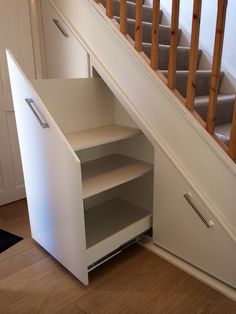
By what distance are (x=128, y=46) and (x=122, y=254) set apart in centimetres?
142

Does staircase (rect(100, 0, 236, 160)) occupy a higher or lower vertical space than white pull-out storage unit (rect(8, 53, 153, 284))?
higher

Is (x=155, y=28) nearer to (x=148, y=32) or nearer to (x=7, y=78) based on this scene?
(x=148, y=32)

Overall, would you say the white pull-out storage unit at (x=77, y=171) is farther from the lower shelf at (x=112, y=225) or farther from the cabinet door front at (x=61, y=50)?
the cabinet door front at (x=61, y=50)

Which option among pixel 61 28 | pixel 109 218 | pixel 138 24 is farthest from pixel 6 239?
pixel 138 24

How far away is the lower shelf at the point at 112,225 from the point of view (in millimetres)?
1680

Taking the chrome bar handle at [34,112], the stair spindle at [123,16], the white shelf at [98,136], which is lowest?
the white shelf at [98,136]

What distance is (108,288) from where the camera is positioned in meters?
1.60

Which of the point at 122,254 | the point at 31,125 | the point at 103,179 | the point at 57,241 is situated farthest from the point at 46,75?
the point at 122,254

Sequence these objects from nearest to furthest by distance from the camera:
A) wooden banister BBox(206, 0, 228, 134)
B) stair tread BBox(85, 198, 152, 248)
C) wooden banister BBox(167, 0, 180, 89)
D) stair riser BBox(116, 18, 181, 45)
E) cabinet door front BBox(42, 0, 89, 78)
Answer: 1. wooden banister BBox(206, 0, 228, 134)
2. wooden banister BBox(167, 0, 180, 89)
3. stair tread BBox(85, 198, 152, 248)
4. cabinet door front BBox(42, 0, 89, 78)
5. stair riser BBox(116, 18, 181, 45)

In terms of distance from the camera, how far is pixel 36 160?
164cm

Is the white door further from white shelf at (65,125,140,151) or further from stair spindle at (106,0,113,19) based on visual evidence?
stair spindle at (106,0,113,19)

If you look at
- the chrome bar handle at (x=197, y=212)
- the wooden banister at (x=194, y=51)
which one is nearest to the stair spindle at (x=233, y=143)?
the wooden banister at (x=194, y=51)

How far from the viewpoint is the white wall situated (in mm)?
2201

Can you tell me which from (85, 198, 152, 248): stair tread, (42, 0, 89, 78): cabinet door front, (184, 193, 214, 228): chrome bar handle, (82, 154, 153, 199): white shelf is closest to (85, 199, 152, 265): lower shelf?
(85, 198, 152, 248): stair tread
